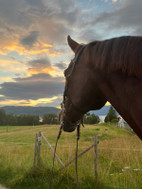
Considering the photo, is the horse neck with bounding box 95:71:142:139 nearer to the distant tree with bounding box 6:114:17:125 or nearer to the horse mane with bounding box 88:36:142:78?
the horse mane with bounding box 88:36:142:78

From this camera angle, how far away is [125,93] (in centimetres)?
134

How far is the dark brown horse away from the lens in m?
1.28

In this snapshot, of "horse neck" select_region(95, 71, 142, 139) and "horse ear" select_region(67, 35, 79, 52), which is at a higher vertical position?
"horse ear" select_region(67, 35, 79, 52)

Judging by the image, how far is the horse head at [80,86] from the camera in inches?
62.8

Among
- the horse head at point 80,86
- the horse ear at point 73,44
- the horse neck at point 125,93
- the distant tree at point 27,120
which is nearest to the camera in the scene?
the horse neck at point 125,93

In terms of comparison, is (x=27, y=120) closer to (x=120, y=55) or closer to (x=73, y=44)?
(x=73, y=44)

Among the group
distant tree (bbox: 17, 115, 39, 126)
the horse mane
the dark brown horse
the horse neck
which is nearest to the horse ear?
the dark brown horse

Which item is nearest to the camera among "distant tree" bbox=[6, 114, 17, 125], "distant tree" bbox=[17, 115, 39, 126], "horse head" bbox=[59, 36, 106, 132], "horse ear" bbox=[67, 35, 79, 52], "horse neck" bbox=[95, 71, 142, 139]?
"horse neck" bbox=[95, 71, 142, 139]

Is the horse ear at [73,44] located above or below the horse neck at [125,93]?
above

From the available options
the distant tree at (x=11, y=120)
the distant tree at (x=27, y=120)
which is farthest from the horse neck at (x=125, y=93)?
the distant tree at (x=11, y=120)

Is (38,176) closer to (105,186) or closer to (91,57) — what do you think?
(105,186)

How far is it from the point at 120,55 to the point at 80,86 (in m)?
0.49

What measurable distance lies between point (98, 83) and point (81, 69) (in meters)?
0.24

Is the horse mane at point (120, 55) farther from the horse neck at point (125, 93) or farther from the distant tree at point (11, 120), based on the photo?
the distant tree at point (11, 120)
